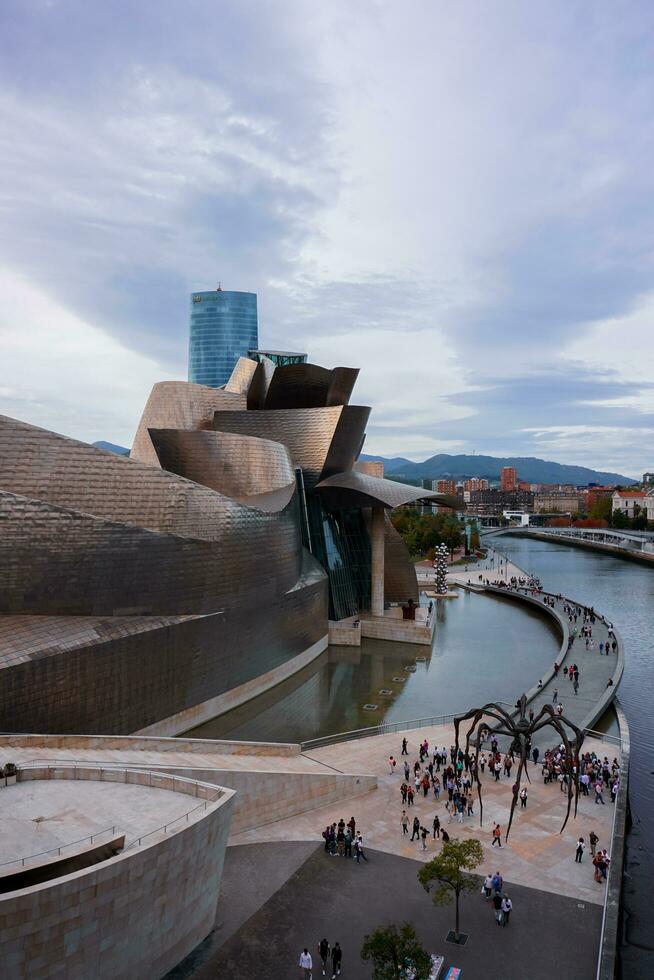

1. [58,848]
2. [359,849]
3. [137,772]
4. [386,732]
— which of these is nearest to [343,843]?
[359,849]

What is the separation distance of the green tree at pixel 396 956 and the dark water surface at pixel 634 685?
6.24 metres

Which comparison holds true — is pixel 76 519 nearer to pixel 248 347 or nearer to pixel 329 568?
pixel 329 568

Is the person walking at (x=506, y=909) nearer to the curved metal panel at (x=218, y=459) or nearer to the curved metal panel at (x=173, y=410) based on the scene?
the curved metal panel at (x=218, y=459)

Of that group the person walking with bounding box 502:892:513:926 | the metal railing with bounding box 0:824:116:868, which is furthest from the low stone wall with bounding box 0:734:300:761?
the person walking with bounding box 502:892:513:926

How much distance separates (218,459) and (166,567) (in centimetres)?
1128

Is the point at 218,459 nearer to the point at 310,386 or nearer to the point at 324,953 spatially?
the point at 310,386

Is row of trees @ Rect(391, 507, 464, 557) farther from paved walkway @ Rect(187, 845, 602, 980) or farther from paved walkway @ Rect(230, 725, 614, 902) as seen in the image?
paved walkway @ Rect(187, 845, 602, 980)

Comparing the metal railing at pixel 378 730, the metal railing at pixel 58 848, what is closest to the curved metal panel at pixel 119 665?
the metal railing at pixel 378 730

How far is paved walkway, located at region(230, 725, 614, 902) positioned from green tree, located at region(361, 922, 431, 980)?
5.05m

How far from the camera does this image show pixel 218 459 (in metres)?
34.9

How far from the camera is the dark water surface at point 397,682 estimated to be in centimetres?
2717

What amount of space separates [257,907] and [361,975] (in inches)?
114

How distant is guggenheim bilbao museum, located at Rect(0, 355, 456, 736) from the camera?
66.7 feet

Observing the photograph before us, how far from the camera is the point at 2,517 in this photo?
773 inches
